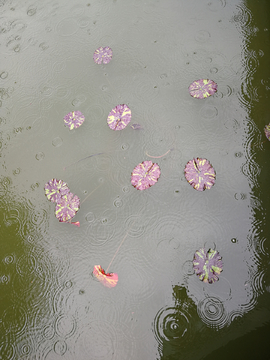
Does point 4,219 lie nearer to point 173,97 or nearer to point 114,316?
point 114,316

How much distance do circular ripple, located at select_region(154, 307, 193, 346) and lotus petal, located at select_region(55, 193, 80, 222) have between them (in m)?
0.91

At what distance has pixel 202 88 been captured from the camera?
189cm

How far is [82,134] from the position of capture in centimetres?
196

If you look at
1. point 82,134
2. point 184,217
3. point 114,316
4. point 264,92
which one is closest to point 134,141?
point 82,134

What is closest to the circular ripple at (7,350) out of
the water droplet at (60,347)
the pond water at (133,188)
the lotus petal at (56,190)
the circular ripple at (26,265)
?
the pond water at (133,188)

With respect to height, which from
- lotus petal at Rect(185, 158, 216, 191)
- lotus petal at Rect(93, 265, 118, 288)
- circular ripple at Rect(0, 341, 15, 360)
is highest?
lotus petal at Rect(185, 158, 216, 191)

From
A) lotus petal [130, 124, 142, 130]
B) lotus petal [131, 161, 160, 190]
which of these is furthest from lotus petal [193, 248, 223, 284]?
lotus petal [130, 124, 142, 130]

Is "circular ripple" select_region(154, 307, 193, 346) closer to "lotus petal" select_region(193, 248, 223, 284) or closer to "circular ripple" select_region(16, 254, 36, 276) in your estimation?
"lotus petal" select_region(193, 248, 223, 284)

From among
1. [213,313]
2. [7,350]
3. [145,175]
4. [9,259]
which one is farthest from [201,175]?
[7,350]

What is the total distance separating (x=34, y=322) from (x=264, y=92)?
7.98 feet

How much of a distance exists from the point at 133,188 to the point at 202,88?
3.19 feet

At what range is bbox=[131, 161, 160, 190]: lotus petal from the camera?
174 cm

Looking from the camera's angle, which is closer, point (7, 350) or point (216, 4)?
point (7, 350)

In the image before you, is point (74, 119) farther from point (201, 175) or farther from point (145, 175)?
point (201, 175)
